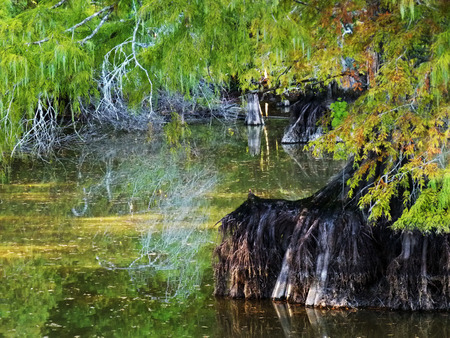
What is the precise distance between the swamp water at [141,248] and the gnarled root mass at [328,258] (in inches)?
7.5

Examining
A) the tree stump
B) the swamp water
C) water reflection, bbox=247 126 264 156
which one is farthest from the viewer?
the tree stump

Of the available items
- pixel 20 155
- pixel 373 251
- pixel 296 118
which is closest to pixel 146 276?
pixel 373 251

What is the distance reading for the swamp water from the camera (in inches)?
301

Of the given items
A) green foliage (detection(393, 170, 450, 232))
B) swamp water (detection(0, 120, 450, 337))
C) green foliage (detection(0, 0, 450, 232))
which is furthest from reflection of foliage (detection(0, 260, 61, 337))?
green foliage (detection(393, 170, 450, 232))

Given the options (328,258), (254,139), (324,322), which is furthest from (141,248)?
(254,139)

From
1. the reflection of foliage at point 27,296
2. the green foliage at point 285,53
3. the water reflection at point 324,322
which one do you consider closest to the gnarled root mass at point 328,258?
the water reflection at point 324,322

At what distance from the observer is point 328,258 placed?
8.01 m

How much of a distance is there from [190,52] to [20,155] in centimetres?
1428

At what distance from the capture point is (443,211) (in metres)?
7.06

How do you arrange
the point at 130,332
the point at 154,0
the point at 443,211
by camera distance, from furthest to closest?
the point at 130,332 < the point at 443,211 < the point at 154,0

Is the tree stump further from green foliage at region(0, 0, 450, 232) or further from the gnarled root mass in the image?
green foliage at region(0, 0, 450, 232)

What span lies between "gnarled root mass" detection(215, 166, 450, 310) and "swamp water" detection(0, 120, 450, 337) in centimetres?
19

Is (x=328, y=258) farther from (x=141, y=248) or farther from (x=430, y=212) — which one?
(x=141, y=248)

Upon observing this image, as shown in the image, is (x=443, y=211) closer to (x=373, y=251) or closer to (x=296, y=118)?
(x=373, y=251)
